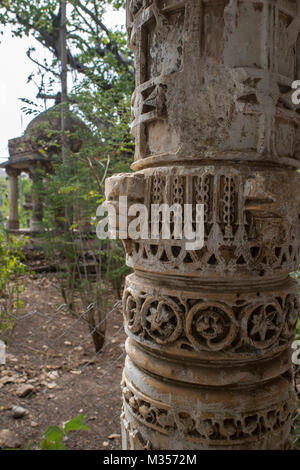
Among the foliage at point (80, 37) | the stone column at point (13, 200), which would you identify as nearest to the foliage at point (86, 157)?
the foliage at point (80, 37)

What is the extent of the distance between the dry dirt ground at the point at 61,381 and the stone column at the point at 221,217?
1044 millimetres

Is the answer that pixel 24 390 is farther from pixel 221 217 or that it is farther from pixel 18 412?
pixel 221 217

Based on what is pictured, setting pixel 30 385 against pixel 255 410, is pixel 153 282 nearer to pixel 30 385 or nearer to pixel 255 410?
pixel 255 410

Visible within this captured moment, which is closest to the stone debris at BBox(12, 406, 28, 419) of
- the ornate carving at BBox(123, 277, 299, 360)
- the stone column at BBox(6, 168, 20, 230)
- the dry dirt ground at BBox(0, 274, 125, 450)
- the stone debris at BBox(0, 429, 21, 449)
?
the dry dirt ground at BBox(0, 274, 125, 450)

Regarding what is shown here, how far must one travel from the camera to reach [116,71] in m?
4.27

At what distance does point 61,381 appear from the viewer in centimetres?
279

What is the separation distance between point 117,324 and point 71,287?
77cm

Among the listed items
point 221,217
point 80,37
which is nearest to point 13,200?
point 80,37

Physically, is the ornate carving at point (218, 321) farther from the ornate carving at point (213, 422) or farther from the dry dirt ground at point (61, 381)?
the dry dirt ground at point (61, 381)

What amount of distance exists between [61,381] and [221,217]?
253 cm

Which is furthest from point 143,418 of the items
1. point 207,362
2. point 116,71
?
point 116,71

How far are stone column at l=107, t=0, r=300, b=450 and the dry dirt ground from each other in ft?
3.42

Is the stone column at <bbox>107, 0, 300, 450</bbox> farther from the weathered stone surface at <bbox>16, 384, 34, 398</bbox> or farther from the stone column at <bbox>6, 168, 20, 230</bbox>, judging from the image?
the stone column at <bbox>6, 168, 20, 230</bbox>

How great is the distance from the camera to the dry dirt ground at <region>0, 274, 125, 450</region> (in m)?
2.19
